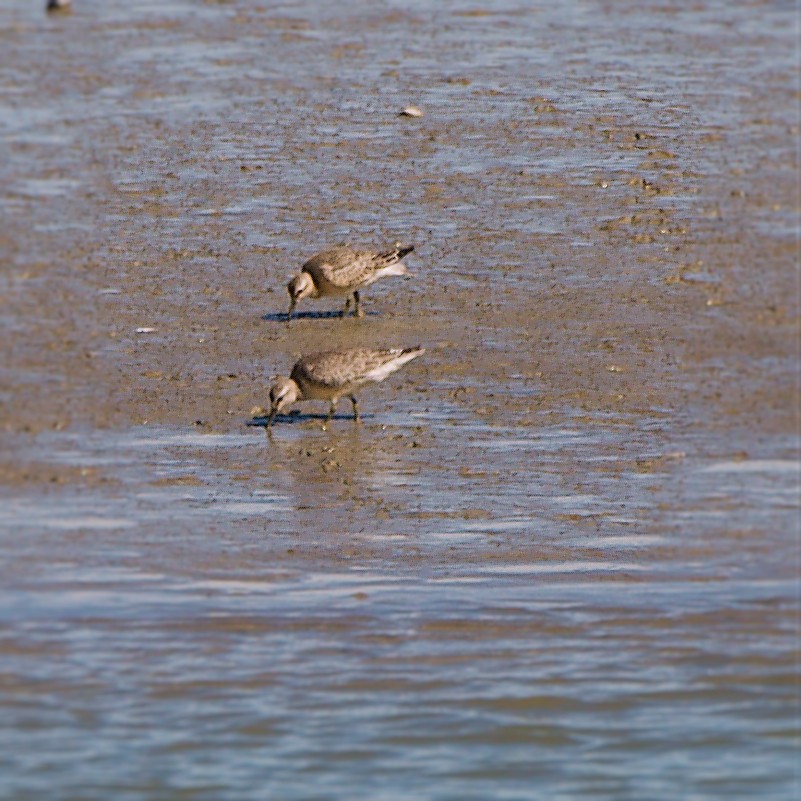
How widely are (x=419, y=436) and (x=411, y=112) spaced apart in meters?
5.67

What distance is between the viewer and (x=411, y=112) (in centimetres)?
1492

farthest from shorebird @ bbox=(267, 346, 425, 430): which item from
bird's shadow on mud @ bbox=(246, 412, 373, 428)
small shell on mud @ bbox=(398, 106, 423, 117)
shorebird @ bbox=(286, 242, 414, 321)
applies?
small shell on mud @ bbox=(398, 106, 423, 117)

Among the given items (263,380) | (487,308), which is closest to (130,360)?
(263,380)

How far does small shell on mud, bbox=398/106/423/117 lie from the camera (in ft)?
48.9

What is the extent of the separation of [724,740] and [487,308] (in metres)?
5.55

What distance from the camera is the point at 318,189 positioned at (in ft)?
45.0

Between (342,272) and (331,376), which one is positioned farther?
(342,272)

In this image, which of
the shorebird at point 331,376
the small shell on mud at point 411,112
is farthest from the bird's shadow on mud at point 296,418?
the small shell on mud at point 411,112

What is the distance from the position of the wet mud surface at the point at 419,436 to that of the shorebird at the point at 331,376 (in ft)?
0.70

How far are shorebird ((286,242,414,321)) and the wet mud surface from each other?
22 cm

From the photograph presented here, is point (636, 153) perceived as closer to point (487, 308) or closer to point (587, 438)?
point (487, 308)

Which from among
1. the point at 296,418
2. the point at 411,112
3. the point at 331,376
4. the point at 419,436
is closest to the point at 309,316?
the point at 296,418

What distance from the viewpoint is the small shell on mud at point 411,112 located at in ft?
48.9

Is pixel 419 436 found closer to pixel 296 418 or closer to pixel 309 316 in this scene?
pixel 296 418
